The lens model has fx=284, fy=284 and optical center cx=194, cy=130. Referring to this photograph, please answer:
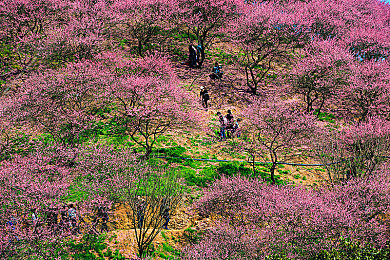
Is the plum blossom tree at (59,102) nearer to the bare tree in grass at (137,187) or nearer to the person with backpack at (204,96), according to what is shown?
the bare tree in grass at (137,187)

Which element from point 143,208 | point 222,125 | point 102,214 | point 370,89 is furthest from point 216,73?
point 143,208

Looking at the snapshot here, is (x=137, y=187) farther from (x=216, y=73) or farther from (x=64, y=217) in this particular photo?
(x=216, y=73)

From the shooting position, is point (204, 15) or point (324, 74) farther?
point (204, 15)

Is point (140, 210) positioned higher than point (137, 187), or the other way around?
point (137, 187)

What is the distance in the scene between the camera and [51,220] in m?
13.2

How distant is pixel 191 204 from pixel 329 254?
866cm

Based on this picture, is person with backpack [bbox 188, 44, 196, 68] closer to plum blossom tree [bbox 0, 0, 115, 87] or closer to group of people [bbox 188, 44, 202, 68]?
group of people [bbox 188, 44, 202, 68]

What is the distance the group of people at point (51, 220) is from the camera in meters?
12.3

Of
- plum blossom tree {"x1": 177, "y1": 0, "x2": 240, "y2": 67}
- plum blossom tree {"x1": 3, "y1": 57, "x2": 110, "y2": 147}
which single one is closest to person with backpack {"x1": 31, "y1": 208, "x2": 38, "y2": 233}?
plum blossom tree {"x1": 3, "y1": 57, "x2": 110, "y2": 147}

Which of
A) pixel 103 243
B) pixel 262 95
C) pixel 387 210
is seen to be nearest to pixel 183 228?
pixel 103 243

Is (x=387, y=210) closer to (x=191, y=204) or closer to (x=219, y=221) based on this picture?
Result: (x=219, y=221)

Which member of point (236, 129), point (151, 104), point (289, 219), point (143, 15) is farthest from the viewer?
point (143, 15)

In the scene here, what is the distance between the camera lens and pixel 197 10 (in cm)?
3384

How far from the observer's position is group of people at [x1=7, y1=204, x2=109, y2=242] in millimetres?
12320
